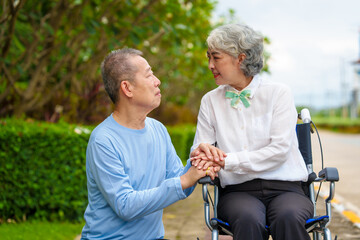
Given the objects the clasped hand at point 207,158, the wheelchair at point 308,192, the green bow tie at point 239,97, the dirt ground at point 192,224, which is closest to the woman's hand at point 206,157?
the clasped hand at point 207,158

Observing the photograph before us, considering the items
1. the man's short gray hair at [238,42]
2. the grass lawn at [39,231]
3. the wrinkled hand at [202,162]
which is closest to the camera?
the wrinkled hand at [202,162]

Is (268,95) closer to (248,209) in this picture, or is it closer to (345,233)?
(248,209)

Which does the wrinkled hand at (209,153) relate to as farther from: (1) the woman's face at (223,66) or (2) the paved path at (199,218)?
(2) the paved path at (199,218)

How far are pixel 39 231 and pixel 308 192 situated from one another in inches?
100

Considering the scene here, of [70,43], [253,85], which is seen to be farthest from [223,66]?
[70,43]

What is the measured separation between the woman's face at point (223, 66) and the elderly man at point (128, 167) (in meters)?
0.65

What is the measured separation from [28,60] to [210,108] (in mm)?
3821

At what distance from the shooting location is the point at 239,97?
9.77 ft

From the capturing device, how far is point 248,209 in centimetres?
270

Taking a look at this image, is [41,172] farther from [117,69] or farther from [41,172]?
[117,69]

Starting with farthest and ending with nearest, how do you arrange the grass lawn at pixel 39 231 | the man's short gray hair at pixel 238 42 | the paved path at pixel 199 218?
1. the paved path at pixel 199 218
2. the grass lawn at pixel 39 231
3. the man's short gray hair at pixel 238 42

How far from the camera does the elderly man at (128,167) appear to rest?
219 centimetres

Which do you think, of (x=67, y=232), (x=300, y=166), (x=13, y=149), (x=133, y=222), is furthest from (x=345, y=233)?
(x=13, y=149)

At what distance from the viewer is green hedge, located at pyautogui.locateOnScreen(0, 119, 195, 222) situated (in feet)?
15.4
